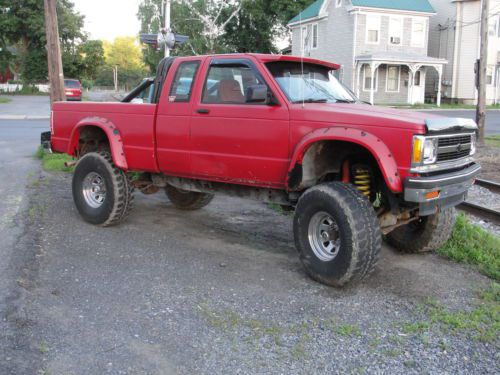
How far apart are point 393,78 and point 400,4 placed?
191 inches

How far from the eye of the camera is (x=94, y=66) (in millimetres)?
59781

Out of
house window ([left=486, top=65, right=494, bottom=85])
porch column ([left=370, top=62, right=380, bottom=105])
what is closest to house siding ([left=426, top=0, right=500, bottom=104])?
house window ([left=486, top=65, right=494, bottom=85])

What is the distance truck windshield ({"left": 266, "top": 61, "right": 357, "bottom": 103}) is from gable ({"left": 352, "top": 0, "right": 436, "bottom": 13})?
1208 inches

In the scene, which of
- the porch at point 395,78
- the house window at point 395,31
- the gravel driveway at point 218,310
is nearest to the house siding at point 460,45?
the porch at point 395,78

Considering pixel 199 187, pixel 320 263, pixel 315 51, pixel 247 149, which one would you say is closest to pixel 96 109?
pixel 199 187

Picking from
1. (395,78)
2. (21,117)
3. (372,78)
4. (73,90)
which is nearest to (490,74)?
(395,78)

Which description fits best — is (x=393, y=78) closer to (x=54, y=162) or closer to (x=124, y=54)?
(x=54, y=162)

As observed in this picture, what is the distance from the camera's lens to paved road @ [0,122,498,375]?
371 cm

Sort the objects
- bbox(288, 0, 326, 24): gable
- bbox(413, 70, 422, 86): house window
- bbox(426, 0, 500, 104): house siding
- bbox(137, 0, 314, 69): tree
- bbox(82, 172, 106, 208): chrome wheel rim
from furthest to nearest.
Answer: bbox(137, 0, 314, 69): tree, bbox(288, 0, 326, 24): gable, bbox(413, 70, 422, 86): house window, bbox(426, 0, 500, 104): house siding, bbox(82, 172, 106, 208): chrome wheel rim

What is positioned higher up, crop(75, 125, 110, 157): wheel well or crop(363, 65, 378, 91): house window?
crop(363, 65, 378, 91): house window

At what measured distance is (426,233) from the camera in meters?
5.90

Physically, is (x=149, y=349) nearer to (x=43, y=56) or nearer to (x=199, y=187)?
(x=199, y=187)

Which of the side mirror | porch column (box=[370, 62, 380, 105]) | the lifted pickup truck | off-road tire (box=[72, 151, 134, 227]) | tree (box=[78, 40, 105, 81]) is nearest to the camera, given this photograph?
the lifted pickup truck

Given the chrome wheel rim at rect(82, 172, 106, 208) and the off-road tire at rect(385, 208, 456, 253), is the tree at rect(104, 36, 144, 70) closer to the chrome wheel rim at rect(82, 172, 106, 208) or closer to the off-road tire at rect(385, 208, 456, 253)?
the chrome wheel rim at rect(82, 172, 106, 208)
